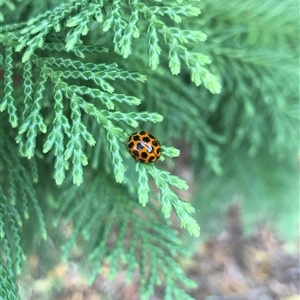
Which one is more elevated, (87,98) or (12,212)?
(87,98)

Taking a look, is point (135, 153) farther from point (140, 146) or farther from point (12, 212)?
point (12, 212)

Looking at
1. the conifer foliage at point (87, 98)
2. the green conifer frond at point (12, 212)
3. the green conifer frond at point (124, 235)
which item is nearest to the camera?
the conifer foliage at point (87, 98)

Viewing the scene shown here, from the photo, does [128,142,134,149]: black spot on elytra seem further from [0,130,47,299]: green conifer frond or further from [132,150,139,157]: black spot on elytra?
[0,130,47,299]: green conifer frond

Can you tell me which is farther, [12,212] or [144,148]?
[12,212]

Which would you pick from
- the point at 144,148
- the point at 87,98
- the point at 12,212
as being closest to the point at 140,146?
the point at 144,148

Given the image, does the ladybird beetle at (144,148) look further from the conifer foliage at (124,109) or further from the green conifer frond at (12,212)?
the green conifer frond at (12,212)

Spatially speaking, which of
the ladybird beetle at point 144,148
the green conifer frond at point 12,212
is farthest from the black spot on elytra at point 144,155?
the green conifer frond at point 12,212

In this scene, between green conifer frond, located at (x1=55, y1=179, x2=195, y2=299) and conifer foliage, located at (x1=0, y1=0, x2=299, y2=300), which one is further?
green conifer frond, located at (x1=55, y1=179, x2=195, y2=299)

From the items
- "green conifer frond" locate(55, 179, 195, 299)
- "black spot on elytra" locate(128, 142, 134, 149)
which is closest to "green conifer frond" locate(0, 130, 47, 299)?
"green conifer frond" locate(55, 179, 195, 299)
